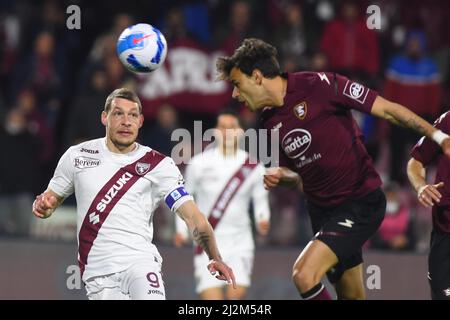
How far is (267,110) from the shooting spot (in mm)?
8648

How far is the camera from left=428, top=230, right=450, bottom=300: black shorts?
852 centimetres

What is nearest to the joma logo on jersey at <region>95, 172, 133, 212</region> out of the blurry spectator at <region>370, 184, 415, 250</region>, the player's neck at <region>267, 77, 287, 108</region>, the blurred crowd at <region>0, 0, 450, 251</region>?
the player's neck at <region>267, 77, 287, 108</region>

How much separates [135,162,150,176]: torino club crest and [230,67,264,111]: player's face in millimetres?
1059

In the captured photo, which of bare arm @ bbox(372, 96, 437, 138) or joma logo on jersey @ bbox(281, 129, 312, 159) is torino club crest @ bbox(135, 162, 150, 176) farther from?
bare arm @ bbox(372, 96, 437, 138)

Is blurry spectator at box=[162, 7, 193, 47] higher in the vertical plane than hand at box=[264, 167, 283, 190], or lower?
higher

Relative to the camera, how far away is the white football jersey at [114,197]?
25.7 feet

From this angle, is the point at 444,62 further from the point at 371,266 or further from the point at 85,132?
the point at 85,132

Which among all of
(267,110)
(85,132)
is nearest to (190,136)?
(85,132)

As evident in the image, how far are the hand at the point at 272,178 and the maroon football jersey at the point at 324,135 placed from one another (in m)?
0.20

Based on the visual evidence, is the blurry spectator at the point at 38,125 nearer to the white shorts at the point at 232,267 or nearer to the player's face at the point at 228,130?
the player's face at the point at 228,130

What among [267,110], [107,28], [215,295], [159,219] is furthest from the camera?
[107,28]

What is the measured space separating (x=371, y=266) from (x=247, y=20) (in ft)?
13.6

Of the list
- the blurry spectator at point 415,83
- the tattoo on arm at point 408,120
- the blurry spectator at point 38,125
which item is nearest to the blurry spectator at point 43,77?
the blurry spectator at point 38,125

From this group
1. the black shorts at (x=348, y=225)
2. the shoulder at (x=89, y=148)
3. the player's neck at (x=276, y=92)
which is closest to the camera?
the shoulder at (x=89, y=148)
